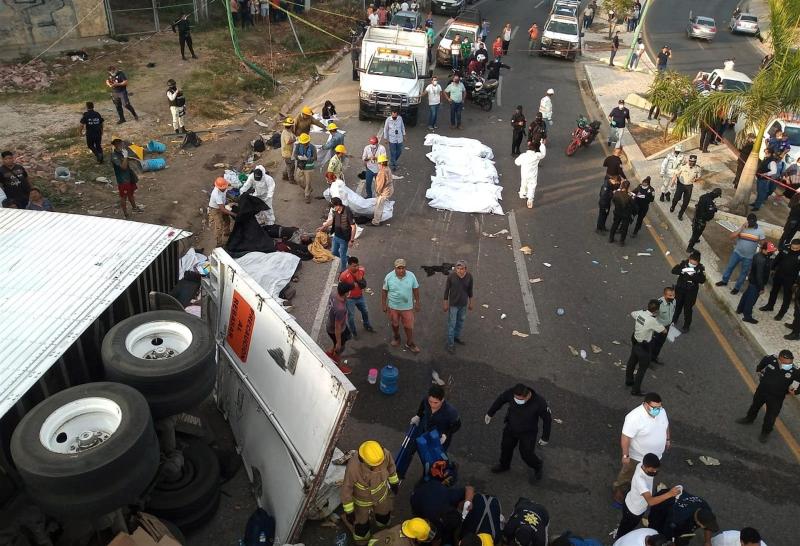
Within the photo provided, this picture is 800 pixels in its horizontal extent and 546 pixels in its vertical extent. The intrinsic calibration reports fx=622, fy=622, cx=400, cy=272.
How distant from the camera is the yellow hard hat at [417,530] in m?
5.07

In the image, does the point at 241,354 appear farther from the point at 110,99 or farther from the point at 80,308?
the point at 110,99

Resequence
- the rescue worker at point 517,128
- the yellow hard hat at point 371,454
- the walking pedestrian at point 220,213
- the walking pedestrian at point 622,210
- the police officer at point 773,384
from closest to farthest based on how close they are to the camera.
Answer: the yellow hard hat at point 371,454
the police officer at point 773,384
the walking pedestrian at point 220,213
the walking pedestrian at point 622,210
the rescue worker at point 517,128

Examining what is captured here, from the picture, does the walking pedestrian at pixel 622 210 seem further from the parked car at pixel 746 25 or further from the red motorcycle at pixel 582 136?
the parked car at pixel 746 25

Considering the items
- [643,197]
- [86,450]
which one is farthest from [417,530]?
[643,197]

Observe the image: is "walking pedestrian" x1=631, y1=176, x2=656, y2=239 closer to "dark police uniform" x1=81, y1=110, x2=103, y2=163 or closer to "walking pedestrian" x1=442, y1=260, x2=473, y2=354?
"walking pedestrian" x1=442, y1=260, x2=473, y2=354

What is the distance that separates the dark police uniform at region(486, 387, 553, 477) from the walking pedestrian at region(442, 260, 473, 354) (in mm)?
2210

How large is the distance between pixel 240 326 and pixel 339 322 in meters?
2.03

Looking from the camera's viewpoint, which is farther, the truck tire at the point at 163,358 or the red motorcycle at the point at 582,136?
the red motorcycle at the point at 582,136

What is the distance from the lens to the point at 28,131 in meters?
15.3

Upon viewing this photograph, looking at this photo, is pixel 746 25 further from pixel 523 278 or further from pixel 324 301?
pixel 324 301

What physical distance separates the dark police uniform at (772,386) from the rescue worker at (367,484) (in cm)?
490

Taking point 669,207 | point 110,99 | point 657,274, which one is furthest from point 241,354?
point 110,99

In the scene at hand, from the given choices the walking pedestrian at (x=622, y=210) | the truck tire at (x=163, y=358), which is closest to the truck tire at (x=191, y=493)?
the truck tire at (x=163, y=358)

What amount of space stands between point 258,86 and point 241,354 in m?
15.7
